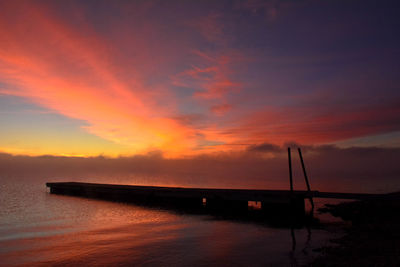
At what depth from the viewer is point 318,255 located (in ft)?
46.7

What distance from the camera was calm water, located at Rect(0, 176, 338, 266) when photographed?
1410 centimetres

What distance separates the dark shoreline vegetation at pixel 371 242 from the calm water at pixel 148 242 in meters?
1.29

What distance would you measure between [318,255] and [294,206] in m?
16.0

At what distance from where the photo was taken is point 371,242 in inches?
600

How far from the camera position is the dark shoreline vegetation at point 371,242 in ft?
39.1

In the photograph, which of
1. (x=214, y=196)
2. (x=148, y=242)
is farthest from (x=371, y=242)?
(x=214, y=196)

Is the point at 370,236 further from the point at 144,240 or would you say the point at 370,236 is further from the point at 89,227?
the point at 89,227

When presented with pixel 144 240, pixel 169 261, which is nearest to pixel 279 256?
pixel 169 261

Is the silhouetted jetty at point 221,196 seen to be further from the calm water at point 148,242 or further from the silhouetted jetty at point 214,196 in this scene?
the calm water at point 148,242

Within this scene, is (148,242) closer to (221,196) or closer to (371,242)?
(371,242)

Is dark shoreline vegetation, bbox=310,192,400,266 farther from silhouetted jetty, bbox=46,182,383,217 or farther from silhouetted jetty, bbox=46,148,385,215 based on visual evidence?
silhouetted jetty, bbox=46,182,383,217

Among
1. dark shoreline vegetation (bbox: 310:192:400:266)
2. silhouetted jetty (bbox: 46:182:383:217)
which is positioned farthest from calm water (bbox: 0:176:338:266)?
silhouetted jetty (bbox: 46:182:383:217)

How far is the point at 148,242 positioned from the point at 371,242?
13017 mm

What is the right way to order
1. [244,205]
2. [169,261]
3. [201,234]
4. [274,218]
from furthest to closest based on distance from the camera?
[244,205], [274,218], [201,234], [169,261]
